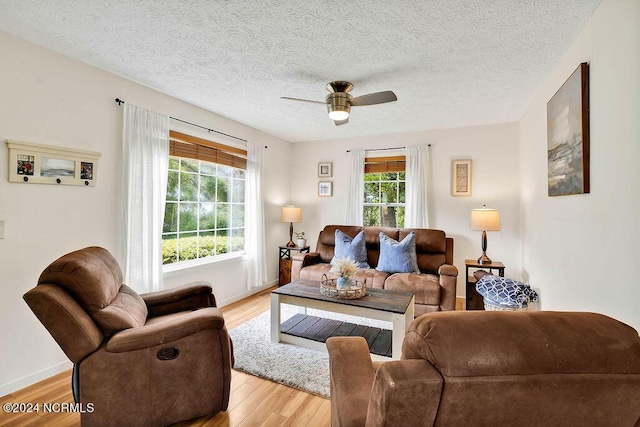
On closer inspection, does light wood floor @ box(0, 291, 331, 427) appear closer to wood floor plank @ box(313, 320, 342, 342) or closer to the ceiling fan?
wood floor plank @ box(313, 320, 342, 342)

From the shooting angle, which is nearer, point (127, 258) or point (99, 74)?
point (99, 74)

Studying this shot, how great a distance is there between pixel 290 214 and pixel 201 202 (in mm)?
1432

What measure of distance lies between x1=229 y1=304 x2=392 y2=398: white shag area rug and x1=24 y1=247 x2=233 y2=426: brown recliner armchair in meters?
0.53

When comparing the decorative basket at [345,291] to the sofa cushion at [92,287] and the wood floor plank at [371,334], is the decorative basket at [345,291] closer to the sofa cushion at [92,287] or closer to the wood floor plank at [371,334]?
the wood floor plank at [371,334]

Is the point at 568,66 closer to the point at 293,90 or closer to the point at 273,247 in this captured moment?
the point at 293,90

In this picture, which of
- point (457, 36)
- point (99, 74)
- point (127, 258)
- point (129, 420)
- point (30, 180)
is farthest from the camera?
point (127, 258)

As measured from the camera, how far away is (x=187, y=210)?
3.60m

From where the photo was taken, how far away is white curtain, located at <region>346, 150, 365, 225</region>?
4.72 meters

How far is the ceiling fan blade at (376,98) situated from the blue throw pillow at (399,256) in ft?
6.20

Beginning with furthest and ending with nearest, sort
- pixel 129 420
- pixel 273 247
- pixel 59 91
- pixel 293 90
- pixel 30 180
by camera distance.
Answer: pixel 273 247, pixel 293 90, pixel 59 91, pixel 30 180, pixel 129 420

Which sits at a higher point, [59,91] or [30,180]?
[59,91]

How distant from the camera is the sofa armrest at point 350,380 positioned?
1.00 metres

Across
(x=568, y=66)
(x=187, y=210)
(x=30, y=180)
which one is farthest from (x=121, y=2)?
(x=568, y=66)

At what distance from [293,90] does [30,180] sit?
7.34 ft
